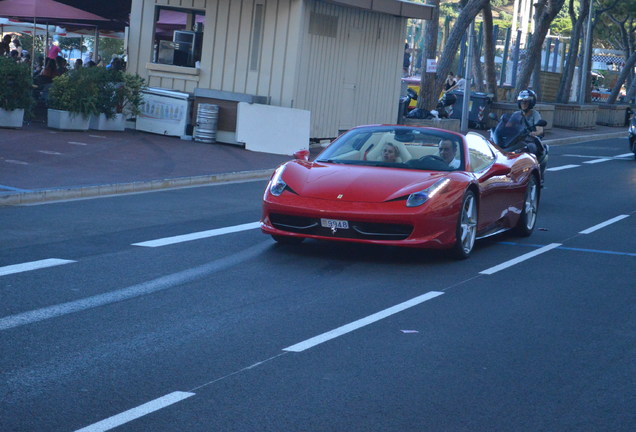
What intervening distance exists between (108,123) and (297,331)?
15800mm

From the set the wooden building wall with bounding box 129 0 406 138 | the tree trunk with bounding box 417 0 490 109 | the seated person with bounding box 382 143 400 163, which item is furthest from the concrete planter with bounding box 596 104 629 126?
the seated person with bounding box 382 143 400 163

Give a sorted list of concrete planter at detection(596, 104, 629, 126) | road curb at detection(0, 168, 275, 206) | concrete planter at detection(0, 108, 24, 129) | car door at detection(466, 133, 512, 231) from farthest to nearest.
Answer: concrete planter at detection(596, 104, 629, 126) → concrete planter at detection(0, 108, 24, 129) → road curb at detection(0, 168, 275, 206) → car door at detection(466, 133, 512, 231)

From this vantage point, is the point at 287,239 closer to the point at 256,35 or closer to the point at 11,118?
the point at 11,118

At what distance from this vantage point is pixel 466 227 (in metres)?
10.5

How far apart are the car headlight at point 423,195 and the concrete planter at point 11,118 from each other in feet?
39.9

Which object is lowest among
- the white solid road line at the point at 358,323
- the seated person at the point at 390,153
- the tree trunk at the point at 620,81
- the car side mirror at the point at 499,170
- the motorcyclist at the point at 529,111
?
the white solid road line at the point at 358,323

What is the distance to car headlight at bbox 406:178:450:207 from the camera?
976cm

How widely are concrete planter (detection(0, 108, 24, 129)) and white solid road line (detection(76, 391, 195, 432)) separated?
50.6 feet

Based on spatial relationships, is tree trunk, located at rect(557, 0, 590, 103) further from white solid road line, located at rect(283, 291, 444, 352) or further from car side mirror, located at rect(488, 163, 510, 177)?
white solid road line, located at rect(283, 291, 444, 352)

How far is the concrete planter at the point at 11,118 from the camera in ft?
65.2

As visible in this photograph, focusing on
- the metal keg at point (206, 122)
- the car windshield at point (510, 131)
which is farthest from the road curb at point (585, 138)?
the car windshield at point (510, 131)

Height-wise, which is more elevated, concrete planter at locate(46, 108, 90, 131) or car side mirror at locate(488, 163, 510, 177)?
car side mirror at locate(488, 163, 510, 177)

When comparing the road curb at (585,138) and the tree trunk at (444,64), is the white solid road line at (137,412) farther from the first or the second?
the road curb at (585,138)

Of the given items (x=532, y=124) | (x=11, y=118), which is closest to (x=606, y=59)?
(x=11, y=118)
